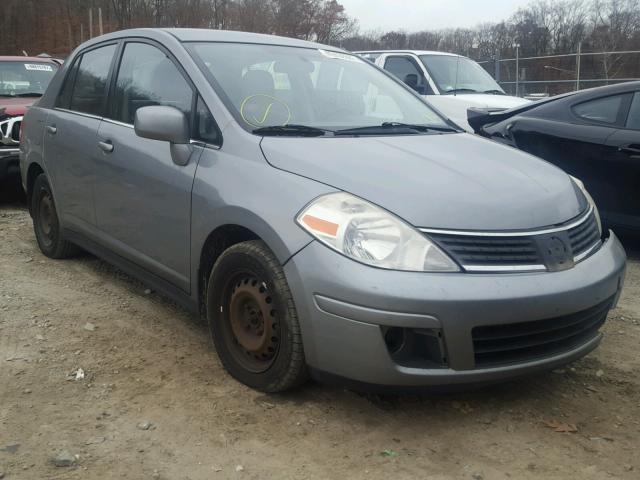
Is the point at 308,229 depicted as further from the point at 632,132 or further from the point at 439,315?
the point at 632,132

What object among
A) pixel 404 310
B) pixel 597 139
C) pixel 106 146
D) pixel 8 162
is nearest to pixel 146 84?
pixel 106 146

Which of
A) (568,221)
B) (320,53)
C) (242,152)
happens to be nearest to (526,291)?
(568,221)

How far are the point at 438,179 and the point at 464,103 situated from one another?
6080 millimetres

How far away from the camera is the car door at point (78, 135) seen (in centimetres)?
429

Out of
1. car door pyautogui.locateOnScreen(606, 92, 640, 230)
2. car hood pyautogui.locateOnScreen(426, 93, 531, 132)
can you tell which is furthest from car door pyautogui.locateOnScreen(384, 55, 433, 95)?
car door pyautogui.locateOnScreen(606, 92, 640, 230)

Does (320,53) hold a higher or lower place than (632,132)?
higher

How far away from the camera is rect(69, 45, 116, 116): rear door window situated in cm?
434

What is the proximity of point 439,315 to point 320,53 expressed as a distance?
2200mm

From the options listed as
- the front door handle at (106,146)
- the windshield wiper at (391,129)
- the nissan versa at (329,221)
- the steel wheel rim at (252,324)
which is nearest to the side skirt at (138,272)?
the nissan versa at (329,221)

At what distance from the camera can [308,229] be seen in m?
2.71

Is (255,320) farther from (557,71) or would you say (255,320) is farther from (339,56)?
(557,71)

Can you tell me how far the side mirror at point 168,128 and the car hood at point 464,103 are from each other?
567 centimetres

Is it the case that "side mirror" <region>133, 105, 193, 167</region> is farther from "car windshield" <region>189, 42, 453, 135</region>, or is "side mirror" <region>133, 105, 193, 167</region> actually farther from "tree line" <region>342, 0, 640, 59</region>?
"tree line" <region>342, 0, 640, 59</region>

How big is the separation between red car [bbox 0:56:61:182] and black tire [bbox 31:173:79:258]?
1835 mm
